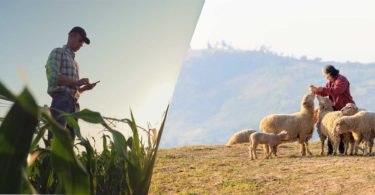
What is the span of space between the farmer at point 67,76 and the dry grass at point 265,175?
4.18m

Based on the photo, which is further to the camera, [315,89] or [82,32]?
[315,89]

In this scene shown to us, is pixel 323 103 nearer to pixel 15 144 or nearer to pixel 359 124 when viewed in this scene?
pixel 359 124

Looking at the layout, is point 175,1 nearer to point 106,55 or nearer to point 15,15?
point 106,55

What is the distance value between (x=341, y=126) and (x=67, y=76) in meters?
6.41

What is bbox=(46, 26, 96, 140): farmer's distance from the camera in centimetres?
100

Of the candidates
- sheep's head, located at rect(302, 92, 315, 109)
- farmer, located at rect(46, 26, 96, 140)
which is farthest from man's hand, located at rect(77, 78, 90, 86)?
sheep's head, located at rect(302, 92, 315, 109)

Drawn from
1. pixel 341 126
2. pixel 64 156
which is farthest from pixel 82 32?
pixel 341 126

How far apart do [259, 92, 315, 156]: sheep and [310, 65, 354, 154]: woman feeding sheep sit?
0.60 ft

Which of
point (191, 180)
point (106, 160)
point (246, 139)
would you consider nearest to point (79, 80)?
point (106, 160)

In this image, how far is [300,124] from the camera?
780 centimetres

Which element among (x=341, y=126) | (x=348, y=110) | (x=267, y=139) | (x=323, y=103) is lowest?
(x=267, y=139)

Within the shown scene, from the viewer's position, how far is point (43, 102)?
37.7 inches

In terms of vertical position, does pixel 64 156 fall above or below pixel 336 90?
below

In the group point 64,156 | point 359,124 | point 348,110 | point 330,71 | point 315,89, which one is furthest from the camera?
point 330,71
